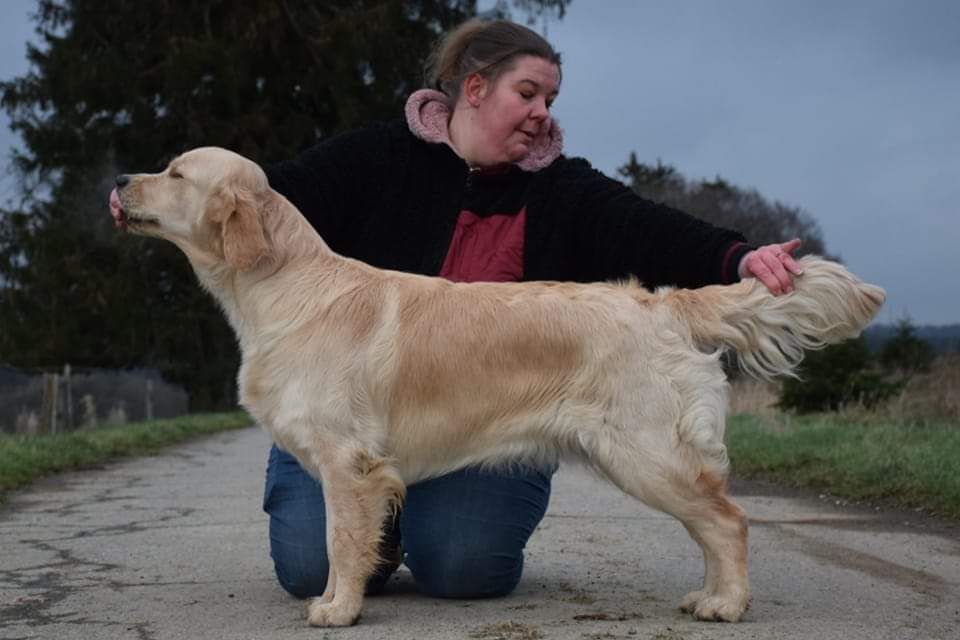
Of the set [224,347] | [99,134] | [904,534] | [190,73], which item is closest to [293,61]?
[190,73]

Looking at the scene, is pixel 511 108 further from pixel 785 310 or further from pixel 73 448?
pixel 73 448

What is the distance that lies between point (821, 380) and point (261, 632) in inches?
461

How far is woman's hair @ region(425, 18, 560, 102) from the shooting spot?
17.7ft

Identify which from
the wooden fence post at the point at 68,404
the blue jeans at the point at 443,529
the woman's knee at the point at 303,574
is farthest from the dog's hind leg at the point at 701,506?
the wooden fence post at the point at 68,404

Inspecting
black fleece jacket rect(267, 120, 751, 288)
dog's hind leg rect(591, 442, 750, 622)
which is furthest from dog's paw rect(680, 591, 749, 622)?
black fleece jacket rect(267, 120, 751, 288)

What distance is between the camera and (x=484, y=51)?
5477mm

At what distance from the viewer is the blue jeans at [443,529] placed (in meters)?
5.06

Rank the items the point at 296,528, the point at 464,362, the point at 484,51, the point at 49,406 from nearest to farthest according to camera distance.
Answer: the point at 464,362 < the point at 296,528 < the point at 484,51 < the point at 49,406

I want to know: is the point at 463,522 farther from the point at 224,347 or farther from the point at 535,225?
the point at 224,347

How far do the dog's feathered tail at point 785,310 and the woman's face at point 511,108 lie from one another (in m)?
1.26

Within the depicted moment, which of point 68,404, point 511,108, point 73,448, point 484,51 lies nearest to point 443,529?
point 511,108

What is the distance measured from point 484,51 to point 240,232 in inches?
62.9

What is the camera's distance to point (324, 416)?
4379 mm

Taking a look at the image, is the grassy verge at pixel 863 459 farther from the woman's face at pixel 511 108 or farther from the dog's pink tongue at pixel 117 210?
the dog's pink tongue at pixel 117 210
